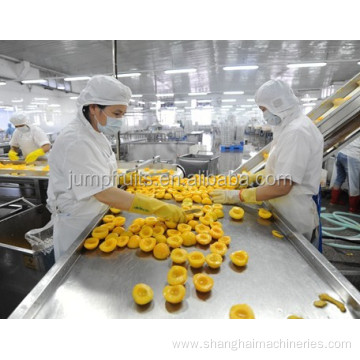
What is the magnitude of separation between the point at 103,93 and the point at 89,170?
55 centimetres

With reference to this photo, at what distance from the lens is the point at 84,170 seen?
1.55 m

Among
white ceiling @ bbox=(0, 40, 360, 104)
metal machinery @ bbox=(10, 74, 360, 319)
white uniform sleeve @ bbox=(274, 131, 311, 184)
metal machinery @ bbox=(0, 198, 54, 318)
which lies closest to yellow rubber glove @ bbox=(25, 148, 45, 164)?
metal machinery @ bbox=(0, 198, 54, 318)

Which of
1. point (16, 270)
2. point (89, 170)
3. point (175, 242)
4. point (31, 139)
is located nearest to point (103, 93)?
point (89, 170)

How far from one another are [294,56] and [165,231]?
33.7 feet

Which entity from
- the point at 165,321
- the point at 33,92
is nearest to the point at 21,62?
the point at 33,92

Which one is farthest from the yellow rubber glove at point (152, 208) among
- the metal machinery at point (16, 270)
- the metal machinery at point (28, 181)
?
the metal machinery at point (28, 181)

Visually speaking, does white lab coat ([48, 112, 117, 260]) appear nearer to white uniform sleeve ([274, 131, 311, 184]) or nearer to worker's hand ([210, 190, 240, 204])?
worker's hand ([210, 190, 240, 204])

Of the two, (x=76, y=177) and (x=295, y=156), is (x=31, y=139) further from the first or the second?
(x=295, y=156)

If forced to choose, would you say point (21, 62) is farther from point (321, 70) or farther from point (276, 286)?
point (321, 70)

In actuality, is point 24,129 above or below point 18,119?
below

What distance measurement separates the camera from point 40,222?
3.31 m

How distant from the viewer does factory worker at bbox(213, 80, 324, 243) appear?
174 cm

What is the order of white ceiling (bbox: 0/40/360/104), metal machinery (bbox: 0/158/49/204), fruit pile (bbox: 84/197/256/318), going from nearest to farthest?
1. fruit pile (bbox: 84/197/256/318)
2. metal machinery (bbox: 0/158/49/204)
3. white ceiling (bbox: 0/40/360/104)

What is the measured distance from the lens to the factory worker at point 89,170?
5.12 feet
